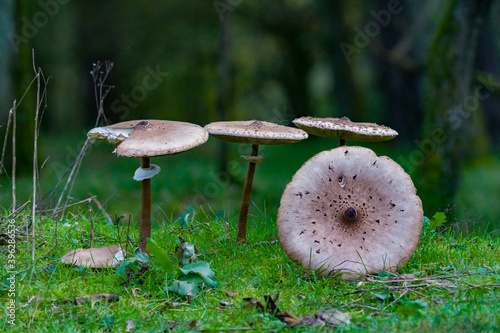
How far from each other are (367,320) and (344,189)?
3.71 ft

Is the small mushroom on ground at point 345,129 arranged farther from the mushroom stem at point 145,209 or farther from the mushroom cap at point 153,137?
the mushroom stem at point 145,209

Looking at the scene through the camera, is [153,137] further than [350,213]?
No

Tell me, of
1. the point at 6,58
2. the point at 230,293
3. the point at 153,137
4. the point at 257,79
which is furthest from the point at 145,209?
the point at 257,79

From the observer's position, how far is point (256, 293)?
3.33 m

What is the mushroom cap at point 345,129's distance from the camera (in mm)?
3803

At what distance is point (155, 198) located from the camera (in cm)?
888

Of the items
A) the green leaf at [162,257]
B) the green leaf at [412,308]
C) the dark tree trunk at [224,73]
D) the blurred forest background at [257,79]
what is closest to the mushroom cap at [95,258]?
the green leaf at [162,257]

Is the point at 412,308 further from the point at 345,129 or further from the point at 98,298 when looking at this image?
the point at 98,298

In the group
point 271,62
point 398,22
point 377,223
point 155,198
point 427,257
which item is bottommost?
point 155,198

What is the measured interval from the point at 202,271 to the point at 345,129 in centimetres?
147

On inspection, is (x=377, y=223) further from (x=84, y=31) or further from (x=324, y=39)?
(x=84, y=31)

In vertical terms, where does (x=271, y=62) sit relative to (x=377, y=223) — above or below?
above

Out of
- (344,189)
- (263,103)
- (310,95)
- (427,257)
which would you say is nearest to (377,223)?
(344,189)

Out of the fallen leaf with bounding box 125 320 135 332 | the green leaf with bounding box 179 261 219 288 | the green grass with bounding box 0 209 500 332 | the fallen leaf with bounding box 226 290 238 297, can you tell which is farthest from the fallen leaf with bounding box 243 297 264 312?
the fallen leaf with bounding box 125 320 135 332
